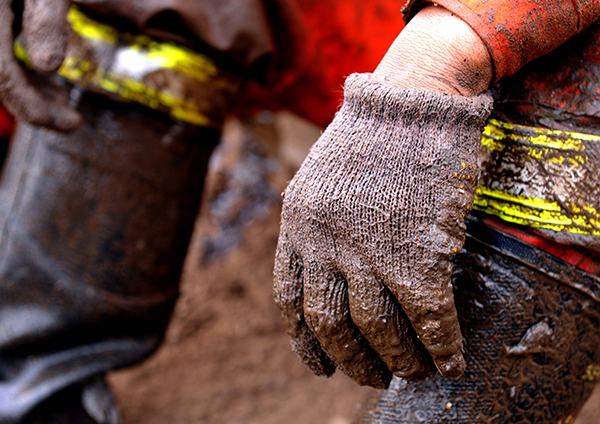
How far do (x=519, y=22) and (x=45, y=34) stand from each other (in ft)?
2.68

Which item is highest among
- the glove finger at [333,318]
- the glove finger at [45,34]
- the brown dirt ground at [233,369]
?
the glove finger at [333,318]

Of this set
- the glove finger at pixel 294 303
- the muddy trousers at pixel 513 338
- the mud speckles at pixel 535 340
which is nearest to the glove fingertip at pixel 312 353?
the glove finger at pixel 294 303

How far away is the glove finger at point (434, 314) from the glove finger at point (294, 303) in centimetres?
14

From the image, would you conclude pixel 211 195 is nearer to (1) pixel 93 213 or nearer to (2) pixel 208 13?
(1) pixel 93 213

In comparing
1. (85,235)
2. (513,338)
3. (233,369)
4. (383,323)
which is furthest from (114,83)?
(233,369)

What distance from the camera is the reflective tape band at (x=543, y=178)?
0.72 meters

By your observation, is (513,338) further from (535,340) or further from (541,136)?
(541,136)

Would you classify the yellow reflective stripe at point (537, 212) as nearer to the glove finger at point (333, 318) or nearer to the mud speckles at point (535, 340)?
the mud speckles at point (535, 340)

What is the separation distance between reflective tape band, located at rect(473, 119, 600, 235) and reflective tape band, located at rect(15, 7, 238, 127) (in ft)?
2.37

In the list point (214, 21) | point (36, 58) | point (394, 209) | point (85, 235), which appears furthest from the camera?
point (85, 235)

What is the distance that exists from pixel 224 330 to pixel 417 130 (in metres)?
1.73

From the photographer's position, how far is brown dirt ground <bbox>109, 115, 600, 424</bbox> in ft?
5.81

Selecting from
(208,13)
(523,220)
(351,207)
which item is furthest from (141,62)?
(523,220)

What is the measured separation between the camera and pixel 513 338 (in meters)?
0.80
